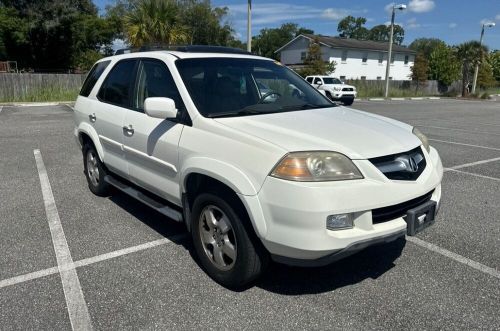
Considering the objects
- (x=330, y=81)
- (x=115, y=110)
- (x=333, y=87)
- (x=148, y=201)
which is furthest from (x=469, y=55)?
(x=148, y=201)

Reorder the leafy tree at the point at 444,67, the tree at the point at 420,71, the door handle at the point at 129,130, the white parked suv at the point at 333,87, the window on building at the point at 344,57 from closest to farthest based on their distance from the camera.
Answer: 1. the door handle at the point at 129,130
2. the white parked suv at the point at 333,87
3. the tree at the point at 420,71
4. the leafy tree at the point at 444,67
5. the window on building at the point at 344,57

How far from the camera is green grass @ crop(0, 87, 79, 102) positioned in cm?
2225

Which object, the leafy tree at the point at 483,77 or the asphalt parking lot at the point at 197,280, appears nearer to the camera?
the asphalt parking lot at the point at 197,280

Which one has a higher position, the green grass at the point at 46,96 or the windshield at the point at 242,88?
the windshield at the point at 242,88

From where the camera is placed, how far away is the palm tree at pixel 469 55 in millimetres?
40875

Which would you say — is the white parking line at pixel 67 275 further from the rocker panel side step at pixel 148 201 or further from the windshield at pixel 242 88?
the windshield at pixel 242 88

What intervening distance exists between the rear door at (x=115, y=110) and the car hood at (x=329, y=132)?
1590 millimetres

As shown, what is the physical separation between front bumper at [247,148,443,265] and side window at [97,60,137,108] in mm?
2349

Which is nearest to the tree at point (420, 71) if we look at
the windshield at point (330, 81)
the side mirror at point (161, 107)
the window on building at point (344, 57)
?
the window on building at point (344, 57)

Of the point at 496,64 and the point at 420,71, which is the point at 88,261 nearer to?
the point at 420,71

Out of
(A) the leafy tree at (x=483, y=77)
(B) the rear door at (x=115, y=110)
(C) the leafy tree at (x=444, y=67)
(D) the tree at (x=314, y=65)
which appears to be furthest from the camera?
(A) the leafy tree at (x=483, y=77)

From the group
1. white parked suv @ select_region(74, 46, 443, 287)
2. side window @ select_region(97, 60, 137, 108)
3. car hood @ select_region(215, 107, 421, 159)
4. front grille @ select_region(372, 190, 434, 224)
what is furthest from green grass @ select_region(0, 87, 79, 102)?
front grille @ select_region(372, 190, 434, 224)

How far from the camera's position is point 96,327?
269cm

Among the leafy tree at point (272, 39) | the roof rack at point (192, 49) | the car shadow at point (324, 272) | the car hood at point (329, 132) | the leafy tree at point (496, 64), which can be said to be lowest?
the car shadow at point (324, 272)
